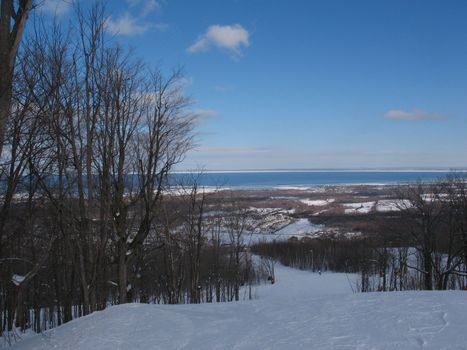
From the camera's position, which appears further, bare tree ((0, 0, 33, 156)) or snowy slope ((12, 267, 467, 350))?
bare tree ((0, 0, 33, 156))

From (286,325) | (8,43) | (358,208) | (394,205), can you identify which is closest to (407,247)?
(394,205)

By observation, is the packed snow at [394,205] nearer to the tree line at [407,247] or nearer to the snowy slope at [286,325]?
the tree line at [407,247]

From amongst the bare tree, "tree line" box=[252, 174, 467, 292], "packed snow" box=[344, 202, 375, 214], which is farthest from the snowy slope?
"packed snow" box=[344, 202, 375, 214]

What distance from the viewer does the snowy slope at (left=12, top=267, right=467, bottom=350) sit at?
4.32 metres

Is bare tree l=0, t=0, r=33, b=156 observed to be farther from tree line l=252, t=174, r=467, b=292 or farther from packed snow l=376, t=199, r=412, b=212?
packed snow l=376, t=199, r=412, b=212

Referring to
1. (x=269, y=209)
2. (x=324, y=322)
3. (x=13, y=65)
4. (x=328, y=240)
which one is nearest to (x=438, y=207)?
(x=328, y=240)

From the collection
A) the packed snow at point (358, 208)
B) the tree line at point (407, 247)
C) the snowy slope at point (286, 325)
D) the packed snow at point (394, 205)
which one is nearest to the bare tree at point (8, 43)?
the snowy slope at point (286, 325)

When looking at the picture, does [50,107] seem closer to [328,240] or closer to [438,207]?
[438,207]

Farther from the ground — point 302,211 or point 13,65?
point 13,65

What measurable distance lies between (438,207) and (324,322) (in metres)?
26.6

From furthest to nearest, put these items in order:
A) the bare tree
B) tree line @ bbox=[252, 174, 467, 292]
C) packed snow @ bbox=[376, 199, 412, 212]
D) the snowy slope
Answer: packed snow @ bbox=[376, 199, 412, 212]
tree line @ bbox=[252, 174, 467, 292]
the bare tree
the snowy slope

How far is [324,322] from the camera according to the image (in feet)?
16.5

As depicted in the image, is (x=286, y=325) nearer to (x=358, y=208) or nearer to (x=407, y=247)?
(x=407, y=247)

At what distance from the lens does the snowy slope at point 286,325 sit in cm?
432
